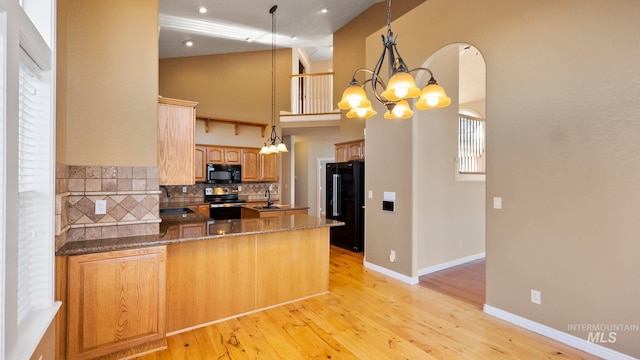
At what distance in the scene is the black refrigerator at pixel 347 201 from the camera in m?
5.72

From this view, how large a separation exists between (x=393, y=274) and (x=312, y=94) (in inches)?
191

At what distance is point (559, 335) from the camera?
254 cm

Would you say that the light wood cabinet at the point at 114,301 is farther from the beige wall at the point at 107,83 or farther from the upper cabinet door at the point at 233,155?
the upper cabinet door at the point at 233,155

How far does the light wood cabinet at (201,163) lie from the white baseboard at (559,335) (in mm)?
5563

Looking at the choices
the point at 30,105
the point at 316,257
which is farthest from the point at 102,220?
the point at 316,257

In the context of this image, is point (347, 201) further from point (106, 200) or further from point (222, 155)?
point (106, 200)

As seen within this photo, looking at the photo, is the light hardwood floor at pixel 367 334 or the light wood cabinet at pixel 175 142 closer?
the light hardwood floor at pixel 367 334

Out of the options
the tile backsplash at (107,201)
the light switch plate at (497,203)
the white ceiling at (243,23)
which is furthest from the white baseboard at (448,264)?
the white ceiling at (243,23)

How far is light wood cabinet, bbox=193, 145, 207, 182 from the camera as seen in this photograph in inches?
249

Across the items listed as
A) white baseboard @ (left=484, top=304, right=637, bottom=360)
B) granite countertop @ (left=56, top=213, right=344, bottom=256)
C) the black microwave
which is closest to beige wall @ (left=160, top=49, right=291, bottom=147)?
the black microwave

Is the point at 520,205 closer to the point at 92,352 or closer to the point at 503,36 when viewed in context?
the point at 503,36

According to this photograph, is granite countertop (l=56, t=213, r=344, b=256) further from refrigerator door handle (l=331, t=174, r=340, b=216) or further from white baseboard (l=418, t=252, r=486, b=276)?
refrigerator door handle (l=331, t=174, r=340, b=216)

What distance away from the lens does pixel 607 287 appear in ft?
7.48

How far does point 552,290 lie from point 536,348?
52cm
